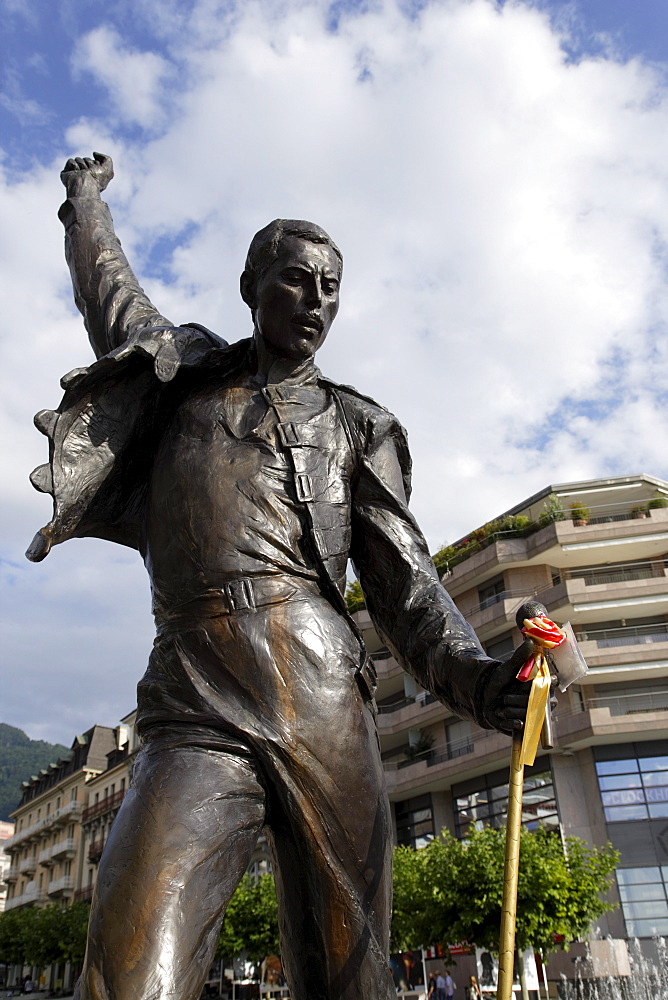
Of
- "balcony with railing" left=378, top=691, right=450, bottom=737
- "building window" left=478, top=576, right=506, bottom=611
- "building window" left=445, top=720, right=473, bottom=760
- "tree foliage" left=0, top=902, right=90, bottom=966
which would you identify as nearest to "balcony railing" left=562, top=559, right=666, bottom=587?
"building window" left=478, top=576, right=506, bottom=611

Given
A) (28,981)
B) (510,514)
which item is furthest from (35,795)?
(510,514)

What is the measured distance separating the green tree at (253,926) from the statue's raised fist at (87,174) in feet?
86.0

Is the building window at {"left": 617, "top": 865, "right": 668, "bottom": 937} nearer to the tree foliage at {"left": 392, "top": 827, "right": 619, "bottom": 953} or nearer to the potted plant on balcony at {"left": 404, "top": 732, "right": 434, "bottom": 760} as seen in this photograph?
the tree foliage at {"left": 392, "top": 827, "right": 619, "bottom": 953}

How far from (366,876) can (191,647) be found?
743mm

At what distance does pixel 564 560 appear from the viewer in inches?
1337

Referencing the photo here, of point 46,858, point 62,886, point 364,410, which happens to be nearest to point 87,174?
point 364,410

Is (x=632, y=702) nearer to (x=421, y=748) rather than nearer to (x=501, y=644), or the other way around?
(x=501, y=644)

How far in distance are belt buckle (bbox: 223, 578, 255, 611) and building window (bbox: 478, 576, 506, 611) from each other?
105 ft

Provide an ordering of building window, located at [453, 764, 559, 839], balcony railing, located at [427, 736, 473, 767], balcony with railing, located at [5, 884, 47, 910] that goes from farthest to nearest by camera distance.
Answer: balcony with railing, located at [5, 884, 47, 910], balcony railing, located at [427, 736, 473, 767], building window, located at [453, 764, 559, 839]

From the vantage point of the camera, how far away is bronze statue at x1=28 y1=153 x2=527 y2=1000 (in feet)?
6.75

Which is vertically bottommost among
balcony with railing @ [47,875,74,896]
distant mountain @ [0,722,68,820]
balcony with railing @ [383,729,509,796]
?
balcony with railing @ [383,729,509,796]

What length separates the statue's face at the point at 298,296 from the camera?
287 centimetres

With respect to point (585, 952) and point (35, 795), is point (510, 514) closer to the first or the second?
point (585, 952)

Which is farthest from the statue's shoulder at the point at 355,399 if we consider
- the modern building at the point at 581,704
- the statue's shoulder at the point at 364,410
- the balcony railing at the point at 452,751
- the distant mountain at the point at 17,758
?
the distant mountain at the point at 17,758
